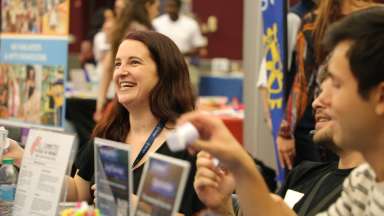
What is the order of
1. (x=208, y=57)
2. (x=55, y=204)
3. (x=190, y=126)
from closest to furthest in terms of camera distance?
(x=190, y=126) → (x=55, y=204) → (x=208, y=57)

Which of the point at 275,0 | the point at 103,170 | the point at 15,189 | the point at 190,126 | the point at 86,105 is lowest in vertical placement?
the point at 86,105

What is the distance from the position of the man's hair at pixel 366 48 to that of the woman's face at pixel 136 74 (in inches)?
46.3

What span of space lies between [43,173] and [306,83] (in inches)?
65.3

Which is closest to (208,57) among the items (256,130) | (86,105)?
(86,105)

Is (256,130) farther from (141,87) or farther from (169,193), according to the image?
(169,193)

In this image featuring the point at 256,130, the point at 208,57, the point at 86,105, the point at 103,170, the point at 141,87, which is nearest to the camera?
the point at 103,170

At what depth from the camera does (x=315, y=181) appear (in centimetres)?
217

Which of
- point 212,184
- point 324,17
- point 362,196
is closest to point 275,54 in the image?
point 324,17

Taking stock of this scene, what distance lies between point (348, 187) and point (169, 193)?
1.29 feet

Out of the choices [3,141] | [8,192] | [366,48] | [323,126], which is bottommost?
[8,192]

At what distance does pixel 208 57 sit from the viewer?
11562mm

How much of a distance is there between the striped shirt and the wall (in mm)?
9547

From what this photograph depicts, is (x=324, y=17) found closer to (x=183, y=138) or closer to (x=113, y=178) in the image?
(x=113, y=178)

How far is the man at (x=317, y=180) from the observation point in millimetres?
1732
